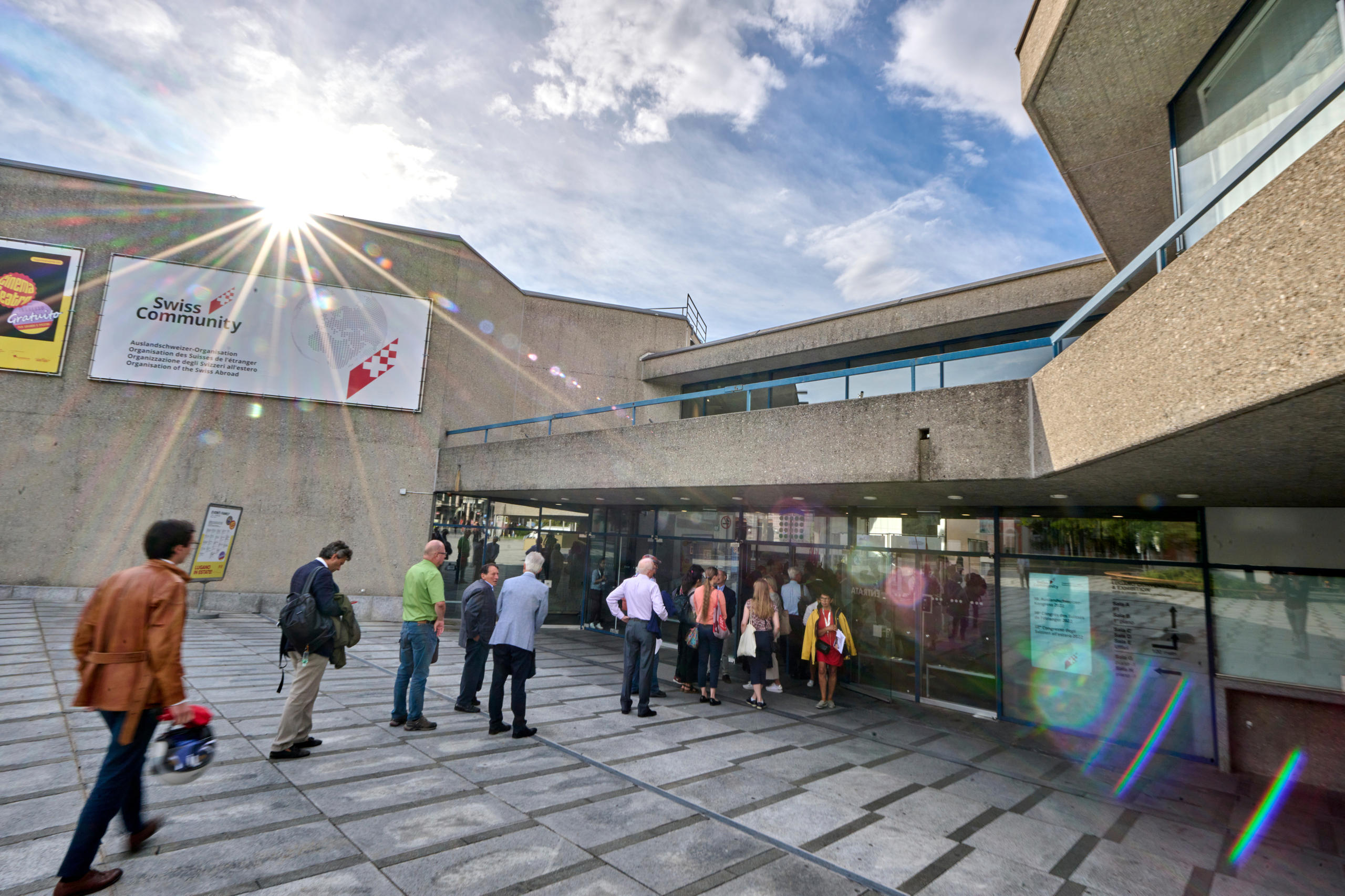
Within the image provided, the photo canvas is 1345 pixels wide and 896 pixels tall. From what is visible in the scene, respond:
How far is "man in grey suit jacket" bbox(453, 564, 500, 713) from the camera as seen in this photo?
697 cm

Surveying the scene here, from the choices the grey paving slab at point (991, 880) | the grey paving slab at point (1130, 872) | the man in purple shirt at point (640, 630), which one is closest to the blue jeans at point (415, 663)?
the man in purple shirt at point (640, 630)

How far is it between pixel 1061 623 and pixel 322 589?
886 centimetres

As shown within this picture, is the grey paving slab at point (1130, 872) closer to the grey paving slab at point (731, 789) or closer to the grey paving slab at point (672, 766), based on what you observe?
the grey paving slab at point (731, 789)

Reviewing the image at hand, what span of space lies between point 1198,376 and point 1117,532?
19.0ft

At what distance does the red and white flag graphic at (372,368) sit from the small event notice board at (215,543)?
3722 millimetres

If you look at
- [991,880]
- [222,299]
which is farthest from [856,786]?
[222,299]

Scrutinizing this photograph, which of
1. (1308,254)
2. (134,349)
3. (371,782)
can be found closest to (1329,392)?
(1308,254)

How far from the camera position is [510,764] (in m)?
5.56

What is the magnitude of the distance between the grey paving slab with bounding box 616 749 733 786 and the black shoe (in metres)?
2.67

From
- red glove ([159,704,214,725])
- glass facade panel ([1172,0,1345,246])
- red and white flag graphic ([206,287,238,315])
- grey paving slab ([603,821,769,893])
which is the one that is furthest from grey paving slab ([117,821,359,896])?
red and white flag graphic ([206,287,238,315])

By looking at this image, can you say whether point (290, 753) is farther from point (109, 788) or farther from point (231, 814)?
point (109, 788)

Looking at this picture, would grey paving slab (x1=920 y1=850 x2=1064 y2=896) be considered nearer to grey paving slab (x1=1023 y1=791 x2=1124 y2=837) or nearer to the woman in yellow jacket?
grey paving slab (x1=1023 y1=791 x2=1124 y2=837)

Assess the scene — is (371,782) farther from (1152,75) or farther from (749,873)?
(1152,75)

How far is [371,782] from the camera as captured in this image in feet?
16.1
